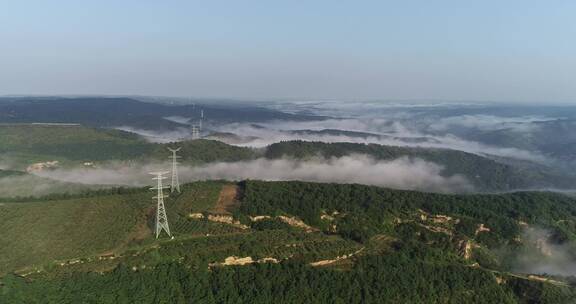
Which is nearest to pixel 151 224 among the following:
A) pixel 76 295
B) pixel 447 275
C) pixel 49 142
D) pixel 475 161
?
pixel 76 295

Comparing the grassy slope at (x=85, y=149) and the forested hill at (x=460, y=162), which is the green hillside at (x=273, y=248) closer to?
the forested hill at (x=460, y=162)

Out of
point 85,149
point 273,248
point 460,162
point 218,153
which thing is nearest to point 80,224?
point 273,248

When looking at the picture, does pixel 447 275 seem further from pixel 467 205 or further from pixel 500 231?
pixel 467 205

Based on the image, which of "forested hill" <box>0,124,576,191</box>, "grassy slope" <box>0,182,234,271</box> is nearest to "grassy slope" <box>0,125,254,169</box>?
"forested hill" <box>0,124,576,191</box>

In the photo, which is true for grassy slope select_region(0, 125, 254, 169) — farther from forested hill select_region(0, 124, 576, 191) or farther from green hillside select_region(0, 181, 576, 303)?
green hillside select_region(0, 181, 576, 303)

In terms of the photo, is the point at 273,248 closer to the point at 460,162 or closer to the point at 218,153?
the point at 218,153

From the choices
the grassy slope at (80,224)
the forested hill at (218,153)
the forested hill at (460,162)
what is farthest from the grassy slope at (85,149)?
the grassy slope at (80,224)
